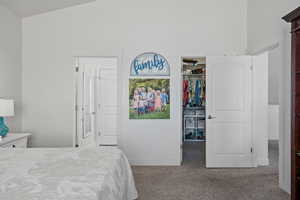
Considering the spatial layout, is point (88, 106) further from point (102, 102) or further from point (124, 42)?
point (124, 42)

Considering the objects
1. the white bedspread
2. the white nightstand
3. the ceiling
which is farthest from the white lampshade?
the ceiling

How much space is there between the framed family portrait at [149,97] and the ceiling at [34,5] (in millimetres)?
1683

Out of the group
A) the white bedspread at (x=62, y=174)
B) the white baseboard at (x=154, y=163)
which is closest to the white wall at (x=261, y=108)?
the white baseboard at (x=154, y=163)

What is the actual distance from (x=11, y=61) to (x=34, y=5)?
3.16 feet

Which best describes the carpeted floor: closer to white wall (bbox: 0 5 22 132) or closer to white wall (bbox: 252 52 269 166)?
white wall (bbox: 252 52 269 166)

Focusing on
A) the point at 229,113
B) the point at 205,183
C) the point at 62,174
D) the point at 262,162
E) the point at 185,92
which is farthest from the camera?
the point at 185,92

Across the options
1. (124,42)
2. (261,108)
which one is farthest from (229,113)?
(124,42)

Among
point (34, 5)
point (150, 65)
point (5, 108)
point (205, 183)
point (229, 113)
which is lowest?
point (205, 183)

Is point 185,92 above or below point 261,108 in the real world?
above

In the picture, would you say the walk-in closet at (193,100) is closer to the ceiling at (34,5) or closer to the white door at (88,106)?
the white door at (88,106)

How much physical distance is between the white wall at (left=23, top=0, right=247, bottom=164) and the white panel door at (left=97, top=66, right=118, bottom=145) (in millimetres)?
2036

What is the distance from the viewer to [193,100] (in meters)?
6.80

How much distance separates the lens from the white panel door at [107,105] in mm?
6435

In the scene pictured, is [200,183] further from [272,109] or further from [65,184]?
[272,109]
